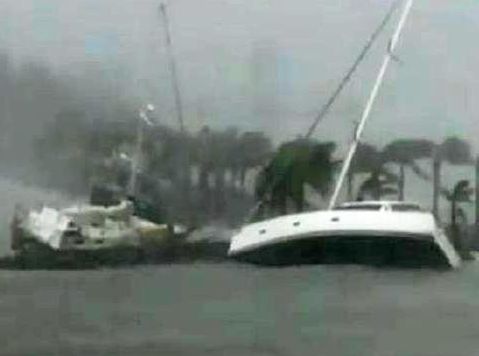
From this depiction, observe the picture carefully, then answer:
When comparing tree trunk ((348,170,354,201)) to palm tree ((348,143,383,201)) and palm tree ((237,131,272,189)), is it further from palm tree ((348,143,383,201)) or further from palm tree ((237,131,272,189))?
palm tree ((237,131,272,189))

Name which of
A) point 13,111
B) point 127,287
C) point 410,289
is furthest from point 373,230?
point 13,111

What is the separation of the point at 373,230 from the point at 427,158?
1.01 ft

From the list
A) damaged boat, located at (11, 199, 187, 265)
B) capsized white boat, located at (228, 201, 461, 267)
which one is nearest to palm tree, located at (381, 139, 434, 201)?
capsized white boat, located at (228, 201, 461, 267)

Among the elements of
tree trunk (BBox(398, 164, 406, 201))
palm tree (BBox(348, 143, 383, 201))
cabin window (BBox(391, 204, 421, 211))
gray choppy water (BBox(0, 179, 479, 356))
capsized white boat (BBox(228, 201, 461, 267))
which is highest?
palm tree (BBox(348, 143, 383, 201))

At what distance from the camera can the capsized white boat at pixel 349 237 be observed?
11.9ft

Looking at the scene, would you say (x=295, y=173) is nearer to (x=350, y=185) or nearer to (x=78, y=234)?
(x=350, y=185)

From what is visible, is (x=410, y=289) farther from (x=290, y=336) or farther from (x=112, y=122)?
(x=112, y=122)

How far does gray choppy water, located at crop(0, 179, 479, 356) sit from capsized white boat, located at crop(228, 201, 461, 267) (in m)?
0.04

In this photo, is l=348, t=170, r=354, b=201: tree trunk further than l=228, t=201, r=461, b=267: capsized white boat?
Yes

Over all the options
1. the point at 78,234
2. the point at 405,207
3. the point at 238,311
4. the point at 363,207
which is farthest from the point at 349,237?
the point at 78,234

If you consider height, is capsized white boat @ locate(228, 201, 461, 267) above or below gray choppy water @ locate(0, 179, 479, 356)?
above

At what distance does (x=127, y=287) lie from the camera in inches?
150

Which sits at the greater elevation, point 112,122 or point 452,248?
point 112,122

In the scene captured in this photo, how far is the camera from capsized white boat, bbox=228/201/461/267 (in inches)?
143
